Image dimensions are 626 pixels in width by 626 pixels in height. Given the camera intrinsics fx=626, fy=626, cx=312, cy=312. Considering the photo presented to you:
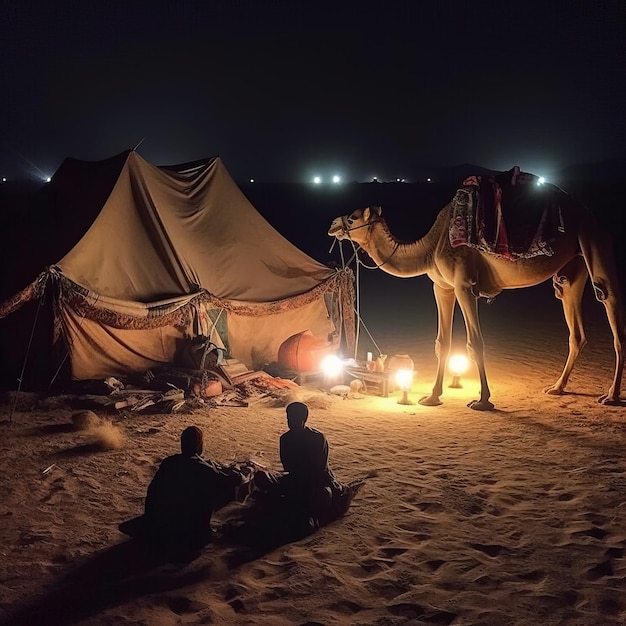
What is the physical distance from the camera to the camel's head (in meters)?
8.27

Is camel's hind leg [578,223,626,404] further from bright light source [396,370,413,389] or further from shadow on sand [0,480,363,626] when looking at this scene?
shadow on sand [0,480,363,626]

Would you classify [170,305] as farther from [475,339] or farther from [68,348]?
[475,339]

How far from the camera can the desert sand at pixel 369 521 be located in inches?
137

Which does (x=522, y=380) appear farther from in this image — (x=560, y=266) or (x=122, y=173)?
(x=122, y=173)

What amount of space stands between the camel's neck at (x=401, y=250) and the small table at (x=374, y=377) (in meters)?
1.40

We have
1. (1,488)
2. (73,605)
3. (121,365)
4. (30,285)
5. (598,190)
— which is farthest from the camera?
(598,190)

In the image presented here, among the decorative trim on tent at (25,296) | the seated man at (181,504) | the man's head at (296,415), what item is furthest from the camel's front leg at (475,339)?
the decorative trim on tent at (25,296)

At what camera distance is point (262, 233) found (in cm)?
1067

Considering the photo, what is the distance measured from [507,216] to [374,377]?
2.76 meters

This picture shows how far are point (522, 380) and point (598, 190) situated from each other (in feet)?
117

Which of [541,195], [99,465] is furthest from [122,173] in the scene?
[541,195]

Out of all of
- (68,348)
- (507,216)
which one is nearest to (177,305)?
(68,348)

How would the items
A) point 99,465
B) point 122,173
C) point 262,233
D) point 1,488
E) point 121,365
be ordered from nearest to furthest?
point 1,488, point 99,465, point 121,365, point 122,173, point 262,233

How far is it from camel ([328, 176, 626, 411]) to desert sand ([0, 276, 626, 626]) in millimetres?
682
